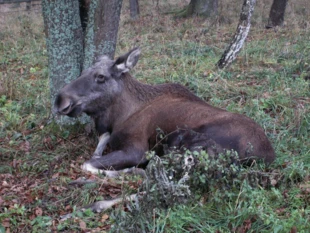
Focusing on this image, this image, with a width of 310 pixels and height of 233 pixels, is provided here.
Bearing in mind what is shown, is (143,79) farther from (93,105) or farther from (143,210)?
(143,210)

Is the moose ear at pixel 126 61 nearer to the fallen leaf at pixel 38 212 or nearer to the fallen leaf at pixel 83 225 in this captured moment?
the fallen leaf at pixel 38 212

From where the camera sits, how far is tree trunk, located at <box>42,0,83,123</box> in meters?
7.18

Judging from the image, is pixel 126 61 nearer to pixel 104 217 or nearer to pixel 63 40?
pixel 63 40

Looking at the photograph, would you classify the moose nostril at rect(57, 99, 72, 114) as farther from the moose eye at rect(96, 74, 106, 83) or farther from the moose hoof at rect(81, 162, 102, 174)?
the moose hoof at rect(81, 162, 102, 174)

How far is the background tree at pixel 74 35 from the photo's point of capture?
717 cm

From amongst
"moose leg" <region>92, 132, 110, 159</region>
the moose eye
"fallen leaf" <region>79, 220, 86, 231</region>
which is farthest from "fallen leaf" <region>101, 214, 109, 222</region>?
the moose eye

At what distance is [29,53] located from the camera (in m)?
12.6

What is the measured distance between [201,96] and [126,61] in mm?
2141

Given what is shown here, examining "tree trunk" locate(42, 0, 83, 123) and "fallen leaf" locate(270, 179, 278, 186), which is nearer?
"fallen leaf" locate(270, 179, 278, 186)

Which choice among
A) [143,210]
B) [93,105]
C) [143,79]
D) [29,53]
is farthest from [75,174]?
[29,53]

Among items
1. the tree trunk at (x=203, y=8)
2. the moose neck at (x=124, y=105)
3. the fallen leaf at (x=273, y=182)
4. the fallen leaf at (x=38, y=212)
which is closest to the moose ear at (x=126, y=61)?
the moose neck at (x=124, y=105)

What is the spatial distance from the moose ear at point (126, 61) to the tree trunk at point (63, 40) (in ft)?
3.45

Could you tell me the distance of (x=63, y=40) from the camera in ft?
24.0

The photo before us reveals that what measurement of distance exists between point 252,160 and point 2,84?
561 centimetres
